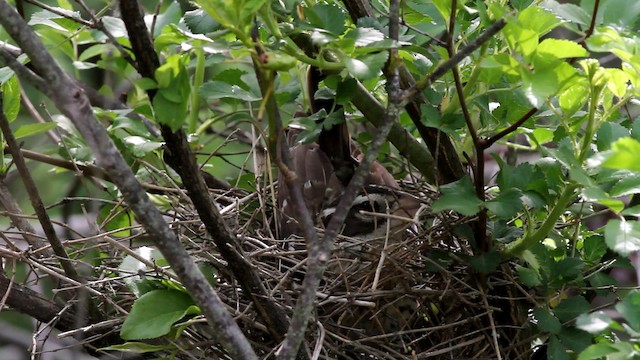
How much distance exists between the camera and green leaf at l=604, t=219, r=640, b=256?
0.82 metres

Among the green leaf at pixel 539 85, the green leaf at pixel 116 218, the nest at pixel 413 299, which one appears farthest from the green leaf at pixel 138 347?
the green leaf at pixel 539 85

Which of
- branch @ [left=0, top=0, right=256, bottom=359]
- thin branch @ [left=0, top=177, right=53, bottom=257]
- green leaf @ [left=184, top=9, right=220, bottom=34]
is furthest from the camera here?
thin branch @ [left=0, top=177, right=53, bottom=257]

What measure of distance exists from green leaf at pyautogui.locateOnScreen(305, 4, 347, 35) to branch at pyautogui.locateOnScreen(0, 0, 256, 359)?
31 cm

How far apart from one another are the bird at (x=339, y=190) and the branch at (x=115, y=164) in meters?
0.50

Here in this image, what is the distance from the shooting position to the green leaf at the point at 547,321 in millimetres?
1069

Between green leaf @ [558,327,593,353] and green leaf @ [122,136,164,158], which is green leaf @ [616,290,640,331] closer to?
green leaf @ [558,327,593,353]

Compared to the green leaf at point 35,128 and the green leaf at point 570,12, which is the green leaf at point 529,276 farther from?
the green leaf at point 35,128

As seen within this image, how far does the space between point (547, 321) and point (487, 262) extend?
0.11 metres

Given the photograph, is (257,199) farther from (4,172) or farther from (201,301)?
(201,301)

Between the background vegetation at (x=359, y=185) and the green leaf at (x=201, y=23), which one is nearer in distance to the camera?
the background vegetation at (x=359, y=185)

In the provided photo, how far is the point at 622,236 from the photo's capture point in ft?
2.75

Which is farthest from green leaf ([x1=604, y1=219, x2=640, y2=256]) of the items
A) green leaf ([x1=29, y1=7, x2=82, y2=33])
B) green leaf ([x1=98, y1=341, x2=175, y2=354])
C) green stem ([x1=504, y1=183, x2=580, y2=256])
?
green leaf ([x1=29, y1=7, x2=82, y2=33])

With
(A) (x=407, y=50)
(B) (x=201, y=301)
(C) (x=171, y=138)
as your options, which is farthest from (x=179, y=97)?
(A) (x=407, y=50)

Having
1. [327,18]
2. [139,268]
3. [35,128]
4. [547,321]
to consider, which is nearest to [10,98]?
[35,128]
